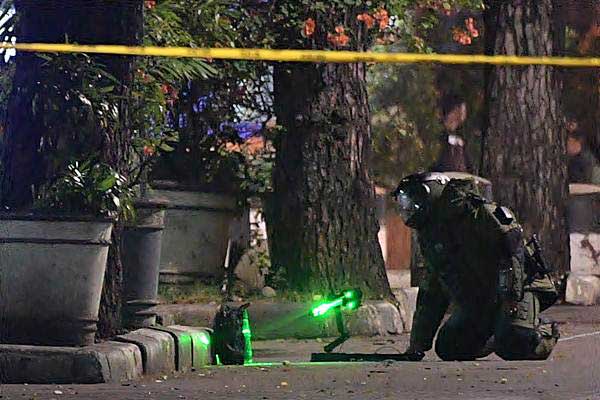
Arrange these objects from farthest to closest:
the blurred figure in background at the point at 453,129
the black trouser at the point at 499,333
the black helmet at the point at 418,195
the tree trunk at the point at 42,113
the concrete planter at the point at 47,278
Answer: the blurred figure in background at the point at 453,129 < the black helmet at the point at 418,195 < the black trouser at the point at 499,333 < the tree trunk at the point at 42,113 < the concrete planter at the point at 47,278

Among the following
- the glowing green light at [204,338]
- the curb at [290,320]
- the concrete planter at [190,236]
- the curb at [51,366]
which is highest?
the concrete planter at [190,236]

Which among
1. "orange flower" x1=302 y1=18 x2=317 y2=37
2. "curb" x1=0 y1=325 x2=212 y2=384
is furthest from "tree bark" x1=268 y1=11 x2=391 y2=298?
"curb" x1=0 y1=325 x2=212 y2=384

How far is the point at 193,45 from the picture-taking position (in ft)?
35.9

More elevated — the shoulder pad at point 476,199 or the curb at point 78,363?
the shoulder pad at point 476,199

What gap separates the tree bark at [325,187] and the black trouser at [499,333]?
296 centimetres

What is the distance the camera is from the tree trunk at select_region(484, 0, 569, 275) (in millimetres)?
18219

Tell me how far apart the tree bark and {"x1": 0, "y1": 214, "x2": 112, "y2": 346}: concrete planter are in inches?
206

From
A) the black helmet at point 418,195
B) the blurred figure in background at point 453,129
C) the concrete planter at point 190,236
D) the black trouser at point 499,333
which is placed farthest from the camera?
the blurred figure in background at point 453,129

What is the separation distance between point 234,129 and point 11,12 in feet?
15.7

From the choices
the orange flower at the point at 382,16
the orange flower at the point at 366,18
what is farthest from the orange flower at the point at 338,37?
the orange flower at the point at 382,16

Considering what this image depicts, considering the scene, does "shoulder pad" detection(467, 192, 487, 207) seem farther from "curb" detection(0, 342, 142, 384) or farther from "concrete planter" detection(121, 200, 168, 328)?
"curb" detection(0, 342, 142, 384)

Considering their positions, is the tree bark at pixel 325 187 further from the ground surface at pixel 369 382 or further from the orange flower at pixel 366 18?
the ground surface at pixel 369 382

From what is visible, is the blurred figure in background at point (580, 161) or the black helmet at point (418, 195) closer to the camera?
the black helmet at point (418, 195)

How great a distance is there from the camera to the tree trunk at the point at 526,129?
1822 cm
